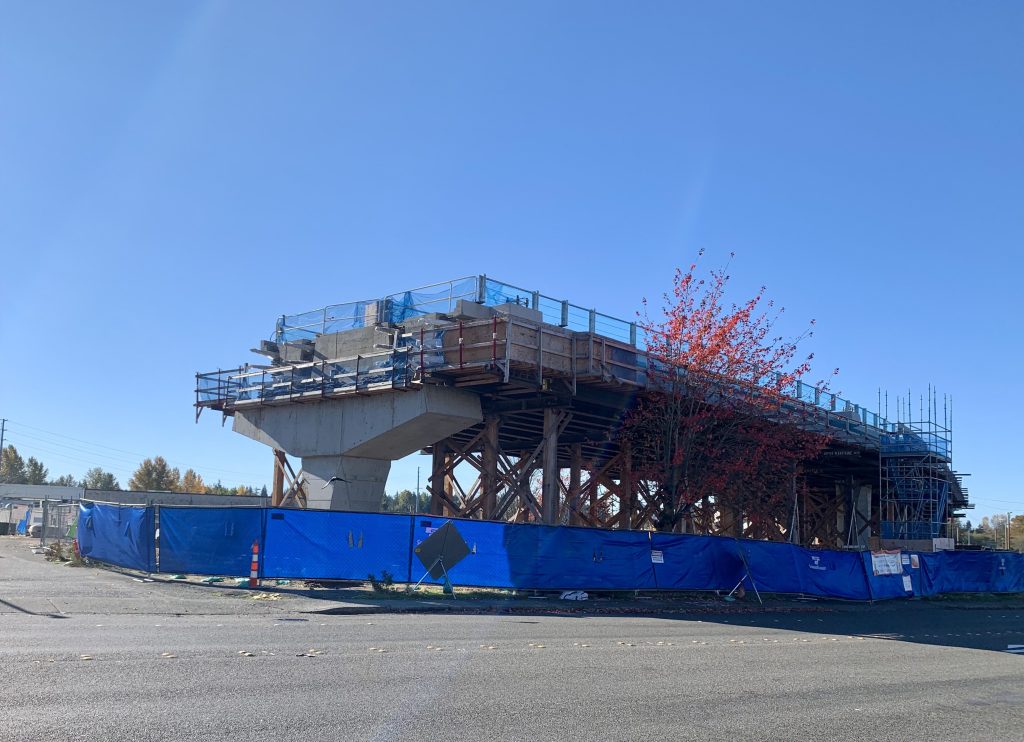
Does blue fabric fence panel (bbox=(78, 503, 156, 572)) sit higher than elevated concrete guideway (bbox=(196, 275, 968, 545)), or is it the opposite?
elevated concrete guideway (bbox=(196, 275, 968, 545))

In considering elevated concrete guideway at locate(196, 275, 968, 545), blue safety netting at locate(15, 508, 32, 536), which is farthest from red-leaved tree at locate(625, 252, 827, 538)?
blue safety netting at locate(15, 508, 32, 536)

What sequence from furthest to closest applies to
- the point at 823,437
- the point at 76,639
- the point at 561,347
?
the point at 823,437 → the point at 561,347 → the point at 76,639

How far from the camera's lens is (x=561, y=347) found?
1144 inches

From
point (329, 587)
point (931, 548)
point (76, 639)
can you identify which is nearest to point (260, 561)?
point (329, 587)

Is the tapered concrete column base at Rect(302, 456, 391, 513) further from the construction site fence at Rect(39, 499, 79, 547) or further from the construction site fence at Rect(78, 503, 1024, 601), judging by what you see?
the construction site fence at Rect(39, 499, 79, 547)

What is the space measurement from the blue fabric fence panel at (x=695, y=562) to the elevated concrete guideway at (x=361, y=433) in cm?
793

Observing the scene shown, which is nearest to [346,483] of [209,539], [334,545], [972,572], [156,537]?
[156,537]

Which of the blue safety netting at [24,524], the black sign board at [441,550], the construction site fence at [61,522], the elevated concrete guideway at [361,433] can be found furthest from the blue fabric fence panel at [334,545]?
the blue safety netting at [24,524]

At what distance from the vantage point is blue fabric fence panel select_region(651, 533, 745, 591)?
1022 inches

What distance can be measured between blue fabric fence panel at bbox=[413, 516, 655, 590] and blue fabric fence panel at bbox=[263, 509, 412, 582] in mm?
578

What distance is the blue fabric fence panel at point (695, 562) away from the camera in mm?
25953

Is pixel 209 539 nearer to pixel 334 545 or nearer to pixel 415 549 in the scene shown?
pixel 334 545

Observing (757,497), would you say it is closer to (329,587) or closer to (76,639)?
(329,587)

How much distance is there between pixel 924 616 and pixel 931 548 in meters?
24.2
